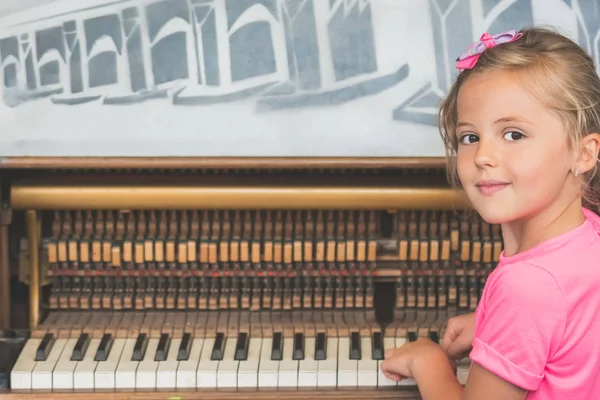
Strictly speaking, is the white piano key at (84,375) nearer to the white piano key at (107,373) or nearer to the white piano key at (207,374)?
the white piano key at (107,373)

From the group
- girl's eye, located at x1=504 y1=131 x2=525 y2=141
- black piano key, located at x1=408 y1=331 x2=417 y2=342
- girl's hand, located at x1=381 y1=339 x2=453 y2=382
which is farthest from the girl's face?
black piano key, located at x1=408 y1=331 x2=417 y2=342

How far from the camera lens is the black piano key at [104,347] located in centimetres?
212

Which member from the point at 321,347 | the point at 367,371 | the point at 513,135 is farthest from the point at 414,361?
the point at 513,135

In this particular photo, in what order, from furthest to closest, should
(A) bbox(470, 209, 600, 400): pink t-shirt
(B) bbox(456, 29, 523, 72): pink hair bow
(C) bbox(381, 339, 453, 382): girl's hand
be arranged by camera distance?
(C) bbox(381, 339, 453, 382): girl's hand → (B) bbox(456, 29, 523, 72): pink hair bow → (A) bbox(470, 209, 600, 400): pink t-shirt

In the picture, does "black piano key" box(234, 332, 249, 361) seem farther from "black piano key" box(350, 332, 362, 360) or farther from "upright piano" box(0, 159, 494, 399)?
"black piano key" box(350, 332, 362, 360)

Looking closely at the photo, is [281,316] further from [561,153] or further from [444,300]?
[561,153]

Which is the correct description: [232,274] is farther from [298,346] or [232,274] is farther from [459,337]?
[459,337]

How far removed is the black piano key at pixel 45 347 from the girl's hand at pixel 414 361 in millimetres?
822

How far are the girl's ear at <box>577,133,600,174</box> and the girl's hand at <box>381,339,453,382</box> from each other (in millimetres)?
556

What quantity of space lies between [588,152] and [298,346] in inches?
36.5

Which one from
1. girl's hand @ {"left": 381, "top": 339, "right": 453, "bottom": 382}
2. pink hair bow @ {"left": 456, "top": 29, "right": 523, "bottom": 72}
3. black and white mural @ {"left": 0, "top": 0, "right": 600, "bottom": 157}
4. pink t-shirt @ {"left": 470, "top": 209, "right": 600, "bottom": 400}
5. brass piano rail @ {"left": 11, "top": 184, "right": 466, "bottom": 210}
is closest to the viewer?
pink t-shirt @ {"left": 470, "top": 209, "right": 600, "bottom": 400}

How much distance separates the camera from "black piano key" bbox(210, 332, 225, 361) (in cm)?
212

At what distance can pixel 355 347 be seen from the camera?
2135mm

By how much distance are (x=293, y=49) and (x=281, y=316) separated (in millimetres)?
704
